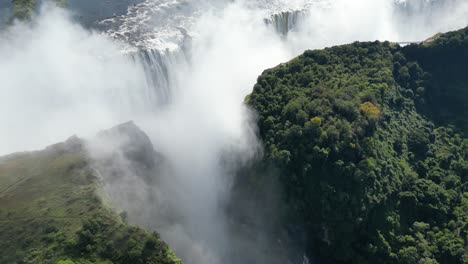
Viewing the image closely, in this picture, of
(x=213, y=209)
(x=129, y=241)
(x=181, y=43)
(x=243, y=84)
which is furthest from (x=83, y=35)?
(x=129, y=241)

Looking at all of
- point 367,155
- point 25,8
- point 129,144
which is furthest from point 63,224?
point 25,8

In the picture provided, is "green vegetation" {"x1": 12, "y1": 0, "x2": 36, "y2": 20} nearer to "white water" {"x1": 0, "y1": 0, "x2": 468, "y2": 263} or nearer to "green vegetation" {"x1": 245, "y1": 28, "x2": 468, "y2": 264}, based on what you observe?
"white water" {"x1": 0, "y1": 0, "x2": 468, "y2": 263}

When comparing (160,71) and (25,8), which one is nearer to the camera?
(160,71)

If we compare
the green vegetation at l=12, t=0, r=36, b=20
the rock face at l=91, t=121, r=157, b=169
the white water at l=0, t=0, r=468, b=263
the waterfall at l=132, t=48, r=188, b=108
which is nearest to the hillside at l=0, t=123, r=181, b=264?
the rock face at l=91, t=121, r=157, b=169

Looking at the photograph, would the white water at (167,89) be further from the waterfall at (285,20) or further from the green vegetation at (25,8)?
the green vegetation at (25,8)

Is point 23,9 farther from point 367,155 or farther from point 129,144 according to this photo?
point 367,155

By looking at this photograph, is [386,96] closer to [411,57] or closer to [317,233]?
[411,57]
